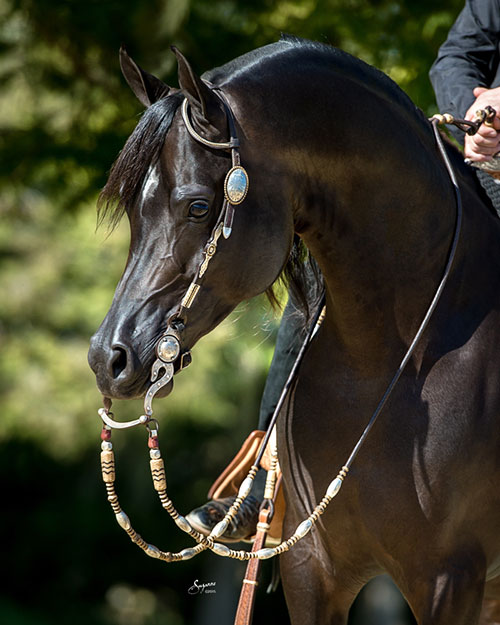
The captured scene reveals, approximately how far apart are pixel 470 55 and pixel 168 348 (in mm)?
1650

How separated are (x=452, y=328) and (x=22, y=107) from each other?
5.19 m

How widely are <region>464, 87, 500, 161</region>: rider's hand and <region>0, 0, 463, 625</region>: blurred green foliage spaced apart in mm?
1838

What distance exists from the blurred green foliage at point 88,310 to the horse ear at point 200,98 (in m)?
2.29

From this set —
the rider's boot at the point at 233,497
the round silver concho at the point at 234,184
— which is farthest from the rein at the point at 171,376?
the rider's boot at the point at 233,497

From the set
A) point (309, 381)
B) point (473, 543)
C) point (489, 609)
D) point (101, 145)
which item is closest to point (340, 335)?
point (309, 381)

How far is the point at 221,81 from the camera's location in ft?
7.39

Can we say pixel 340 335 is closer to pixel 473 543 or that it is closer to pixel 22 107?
pixel 473 543

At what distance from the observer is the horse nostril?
2047mm

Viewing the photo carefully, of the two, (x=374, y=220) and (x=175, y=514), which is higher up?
(x=374, y=220)

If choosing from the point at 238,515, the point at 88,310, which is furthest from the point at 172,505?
the point at 88,310

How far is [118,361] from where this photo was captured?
81.5 inches

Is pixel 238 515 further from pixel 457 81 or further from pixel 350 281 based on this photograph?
pixel 457 81

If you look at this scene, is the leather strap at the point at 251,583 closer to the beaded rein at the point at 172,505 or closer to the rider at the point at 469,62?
the beaded rein at the point at 172,505

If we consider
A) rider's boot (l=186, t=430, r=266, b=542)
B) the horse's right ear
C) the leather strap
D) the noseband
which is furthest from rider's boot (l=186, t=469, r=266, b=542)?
the horse's right ear
